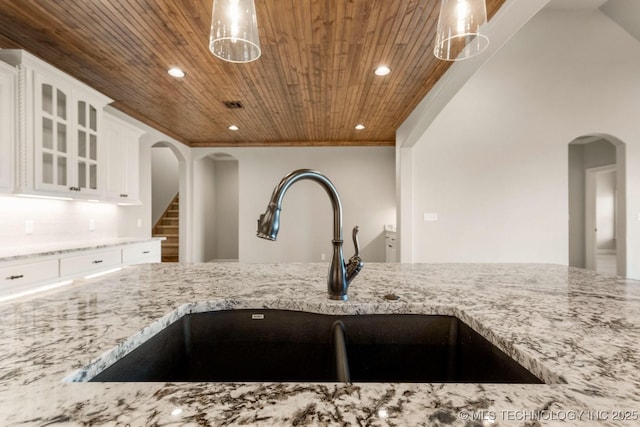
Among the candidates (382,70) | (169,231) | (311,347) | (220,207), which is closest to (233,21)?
(311,347)

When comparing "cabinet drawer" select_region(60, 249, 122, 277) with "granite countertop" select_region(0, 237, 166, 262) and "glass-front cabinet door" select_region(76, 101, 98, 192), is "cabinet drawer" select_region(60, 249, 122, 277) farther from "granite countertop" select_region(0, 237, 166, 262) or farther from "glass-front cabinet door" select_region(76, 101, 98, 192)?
"glass-front cabinet door" select_region(76, 101, 98, 192)

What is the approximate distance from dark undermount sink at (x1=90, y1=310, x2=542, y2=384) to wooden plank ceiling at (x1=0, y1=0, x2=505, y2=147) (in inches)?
75.1

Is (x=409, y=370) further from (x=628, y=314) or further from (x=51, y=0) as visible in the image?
(x=51, y=0)

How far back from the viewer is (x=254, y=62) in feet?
8.68

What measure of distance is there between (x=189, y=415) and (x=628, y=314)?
3.24 feet

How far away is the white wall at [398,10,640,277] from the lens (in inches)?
176

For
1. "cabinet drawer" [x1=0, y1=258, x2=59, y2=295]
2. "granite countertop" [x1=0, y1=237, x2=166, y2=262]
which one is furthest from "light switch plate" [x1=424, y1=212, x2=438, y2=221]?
"cabinet drawer" [x1=0, y1=258, x2=59, y2=295]

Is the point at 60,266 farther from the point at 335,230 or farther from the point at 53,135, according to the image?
the point at 335,230

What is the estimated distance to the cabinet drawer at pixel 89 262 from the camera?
2.41 metres

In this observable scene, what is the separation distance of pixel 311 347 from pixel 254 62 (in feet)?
8.27

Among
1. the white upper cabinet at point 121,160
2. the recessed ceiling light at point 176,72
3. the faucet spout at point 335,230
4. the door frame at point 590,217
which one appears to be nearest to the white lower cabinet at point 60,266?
the white upper cabinet at point 121,160

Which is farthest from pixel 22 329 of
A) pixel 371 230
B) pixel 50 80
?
pixel 371 230

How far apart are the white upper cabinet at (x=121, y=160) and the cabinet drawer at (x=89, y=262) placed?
Result: 2.44 ft

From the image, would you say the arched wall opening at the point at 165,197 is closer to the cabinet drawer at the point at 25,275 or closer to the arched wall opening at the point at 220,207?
the arched wall opening at the point at 220,207
